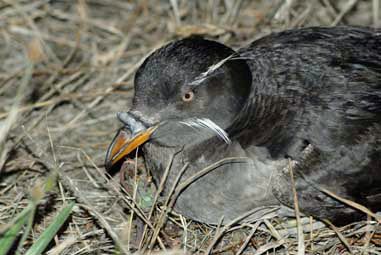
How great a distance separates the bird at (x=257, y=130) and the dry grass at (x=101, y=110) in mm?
173

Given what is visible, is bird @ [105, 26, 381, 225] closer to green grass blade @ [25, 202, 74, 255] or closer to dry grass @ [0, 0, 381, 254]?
dry grass @ [0, 0, 381, 254]

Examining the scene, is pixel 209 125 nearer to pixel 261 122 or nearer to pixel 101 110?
pixel 261 122

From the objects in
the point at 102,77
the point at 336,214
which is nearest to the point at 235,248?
the point at 336,214

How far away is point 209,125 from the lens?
14.3 feet

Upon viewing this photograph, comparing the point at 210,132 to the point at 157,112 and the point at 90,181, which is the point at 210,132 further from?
the point at 90,181

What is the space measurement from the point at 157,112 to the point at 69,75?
6.43ft

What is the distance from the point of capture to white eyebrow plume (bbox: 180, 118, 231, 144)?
171 inches

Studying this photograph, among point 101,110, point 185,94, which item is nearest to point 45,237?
point 185,94

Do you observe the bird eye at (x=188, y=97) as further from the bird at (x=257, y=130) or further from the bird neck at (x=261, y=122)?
the bird neck at (x=261, y=122)

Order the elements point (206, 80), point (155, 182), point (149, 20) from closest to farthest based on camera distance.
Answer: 1. point (206, 80)
2. point (155, 182)
3. point (149, 20)

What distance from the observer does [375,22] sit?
20.6 feet

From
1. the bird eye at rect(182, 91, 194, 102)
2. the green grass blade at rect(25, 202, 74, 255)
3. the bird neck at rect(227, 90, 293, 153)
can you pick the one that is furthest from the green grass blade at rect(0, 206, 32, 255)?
the bird neck at rect(227, 90, 293, 153)

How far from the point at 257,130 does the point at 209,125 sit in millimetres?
266

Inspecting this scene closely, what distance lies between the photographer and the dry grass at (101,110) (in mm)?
4422
